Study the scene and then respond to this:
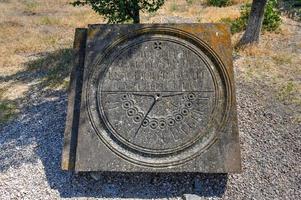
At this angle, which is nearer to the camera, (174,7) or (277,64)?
(277,64)

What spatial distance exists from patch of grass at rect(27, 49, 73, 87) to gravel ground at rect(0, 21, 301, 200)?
222 cm

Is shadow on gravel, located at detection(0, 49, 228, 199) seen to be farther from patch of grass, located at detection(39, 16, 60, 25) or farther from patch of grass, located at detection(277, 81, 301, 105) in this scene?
patch of grass, located at detection(39, 16, 60, 25)

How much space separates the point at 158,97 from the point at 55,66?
655 centimetres

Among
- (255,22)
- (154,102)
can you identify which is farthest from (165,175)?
(255,22)

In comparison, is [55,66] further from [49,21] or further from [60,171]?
[60,171]

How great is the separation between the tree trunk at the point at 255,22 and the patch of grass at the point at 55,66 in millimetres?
6320

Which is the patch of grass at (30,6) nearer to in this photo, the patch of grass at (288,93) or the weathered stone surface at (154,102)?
the weathered stone surface at (154,102)

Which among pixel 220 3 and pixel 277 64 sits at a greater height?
pixel 220 3

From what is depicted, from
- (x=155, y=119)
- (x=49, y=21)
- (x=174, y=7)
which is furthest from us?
(x=174, y=7)

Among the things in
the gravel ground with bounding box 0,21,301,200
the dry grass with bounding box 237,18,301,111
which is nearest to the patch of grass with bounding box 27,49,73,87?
the gravel ground with bounding box 0,21,301,200

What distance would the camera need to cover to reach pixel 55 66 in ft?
48.7

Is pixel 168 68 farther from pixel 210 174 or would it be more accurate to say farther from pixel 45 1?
pixel 45 1

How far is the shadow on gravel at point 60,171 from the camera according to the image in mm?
9227

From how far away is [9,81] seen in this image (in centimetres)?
1433
